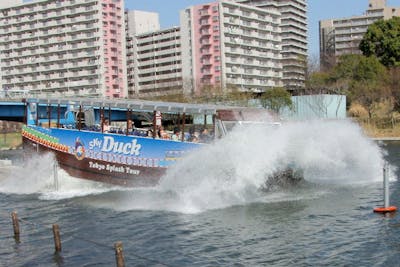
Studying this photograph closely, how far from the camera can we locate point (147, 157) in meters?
28.5

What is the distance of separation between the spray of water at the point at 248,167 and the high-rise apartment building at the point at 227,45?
326 feet

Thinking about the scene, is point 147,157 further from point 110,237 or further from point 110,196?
point 110,237

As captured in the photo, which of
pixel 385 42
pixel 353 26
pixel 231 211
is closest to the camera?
pixel 231 211

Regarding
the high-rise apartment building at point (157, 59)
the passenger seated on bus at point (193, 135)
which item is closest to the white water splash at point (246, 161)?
the passenger seated on bus at point (193, 135)

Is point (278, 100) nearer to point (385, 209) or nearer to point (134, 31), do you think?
point (385, 209)

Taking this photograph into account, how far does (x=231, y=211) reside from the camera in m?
22.2

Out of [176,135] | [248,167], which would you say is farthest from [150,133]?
[248,167]

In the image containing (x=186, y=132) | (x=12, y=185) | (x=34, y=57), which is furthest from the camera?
(x=34, y=57)

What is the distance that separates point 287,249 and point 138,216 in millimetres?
7935

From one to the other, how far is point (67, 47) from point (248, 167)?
12776 cm

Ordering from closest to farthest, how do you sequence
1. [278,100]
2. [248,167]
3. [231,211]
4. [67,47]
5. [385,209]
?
[385,209] → [231,211] → [248,167] → [278,100] → [67,47]

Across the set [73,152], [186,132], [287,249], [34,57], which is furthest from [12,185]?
[34,57]

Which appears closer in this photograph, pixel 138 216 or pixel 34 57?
pixel 138 216

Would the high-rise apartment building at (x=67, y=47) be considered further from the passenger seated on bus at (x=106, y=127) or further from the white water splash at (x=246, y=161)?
the white water splash at (x=246, y=161)
